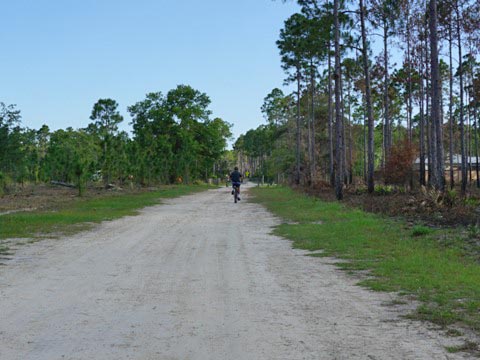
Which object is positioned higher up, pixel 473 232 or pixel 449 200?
pixel 449 200

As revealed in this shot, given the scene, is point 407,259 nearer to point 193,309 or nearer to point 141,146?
point 193,309

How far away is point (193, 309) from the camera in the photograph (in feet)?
19.5

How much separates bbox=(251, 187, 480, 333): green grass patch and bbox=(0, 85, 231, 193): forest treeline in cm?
2960

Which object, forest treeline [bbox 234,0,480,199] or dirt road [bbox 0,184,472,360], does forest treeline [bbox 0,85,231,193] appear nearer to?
forest treeline [bbox 234,0,480,199]

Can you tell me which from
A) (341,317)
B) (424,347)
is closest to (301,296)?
(341,317)

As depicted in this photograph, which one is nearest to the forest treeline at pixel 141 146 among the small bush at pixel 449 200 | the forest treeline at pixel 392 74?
the forest treeline at pixel 392 74

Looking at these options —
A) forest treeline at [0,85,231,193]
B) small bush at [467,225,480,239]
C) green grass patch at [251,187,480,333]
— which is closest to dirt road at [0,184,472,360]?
green grass patch at [251,187,480,333]

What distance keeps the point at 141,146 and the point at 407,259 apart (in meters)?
53.1

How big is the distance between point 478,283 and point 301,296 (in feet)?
7.78

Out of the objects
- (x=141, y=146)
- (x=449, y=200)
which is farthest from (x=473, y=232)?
(x=141, y=146)

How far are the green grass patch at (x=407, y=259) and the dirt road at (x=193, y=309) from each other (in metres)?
0.49

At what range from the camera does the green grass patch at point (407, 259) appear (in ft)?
19.8

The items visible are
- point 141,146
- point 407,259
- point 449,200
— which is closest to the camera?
point 407,259

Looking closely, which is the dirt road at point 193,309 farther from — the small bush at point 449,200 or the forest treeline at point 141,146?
the forest treeline at point 141,146
